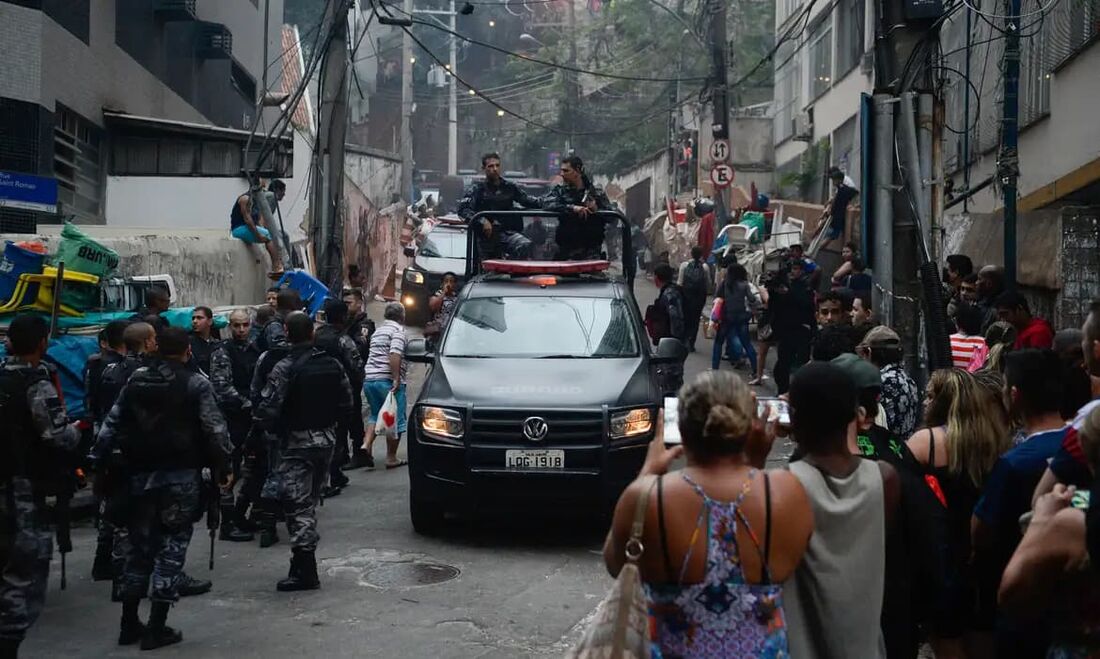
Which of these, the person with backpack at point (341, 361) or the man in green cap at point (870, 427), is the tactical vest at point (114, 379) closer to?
the person with backpack at point (341, 361)

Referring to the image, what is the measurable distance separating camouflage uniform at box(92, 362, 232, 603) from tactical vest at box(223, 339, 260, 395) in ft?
10.2

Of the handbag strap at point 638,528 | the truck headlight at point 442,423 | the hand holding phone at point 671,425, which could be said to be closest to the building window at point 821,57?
the truck headlight at point 442,423

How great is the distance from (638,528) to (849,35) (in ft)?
92.9

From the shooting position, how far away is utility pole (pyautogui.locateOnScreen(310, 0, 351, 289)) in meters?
17.2

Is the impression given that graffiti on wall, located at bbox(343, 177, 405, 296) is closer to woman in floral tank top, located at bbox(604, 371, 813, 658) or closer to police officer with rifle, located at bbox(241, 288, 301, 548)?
police officer with rifle, located at bbox(241, 288, 301, 548)

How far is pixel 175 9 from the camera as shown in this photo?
2350 centimetres

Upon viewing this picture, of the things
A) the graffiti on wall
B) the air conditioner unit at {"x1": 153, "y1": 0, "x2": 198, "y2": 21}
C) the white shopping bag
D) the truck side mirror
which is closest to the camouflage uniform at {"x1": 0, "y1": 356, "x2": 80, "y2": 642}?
the truck side mirror

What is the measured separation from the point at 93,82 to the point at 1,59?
142 inches

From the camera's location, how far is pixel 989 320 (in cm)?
1063

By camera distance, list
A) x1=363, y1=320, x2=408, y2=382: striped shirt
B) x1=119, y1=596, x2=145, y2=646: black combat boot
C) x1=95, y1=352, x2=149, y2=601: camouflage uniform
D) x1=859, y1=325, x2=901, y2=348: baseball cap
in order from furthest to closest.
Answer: x1=363, y1=320, x2=408, y2=382: striped shirt
x1=95, y1=352, x2=149, y2=601: camouflage uniform
x1=119, y1=596, x2=145, y2=646: black combat boot
x1=859, y1=325, x2=901, y2=348: baseball cap

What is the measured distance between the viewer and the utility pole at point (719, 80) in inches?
1014

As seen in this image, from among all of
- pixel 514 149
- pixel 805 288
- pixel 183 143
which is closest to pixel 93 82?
pixel 183 143

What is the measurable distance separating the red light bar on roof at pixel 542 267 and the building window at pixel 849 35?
18.4 m

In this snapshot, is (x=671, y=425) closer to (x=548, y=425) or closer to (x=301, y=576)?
(x=301, y=576)
